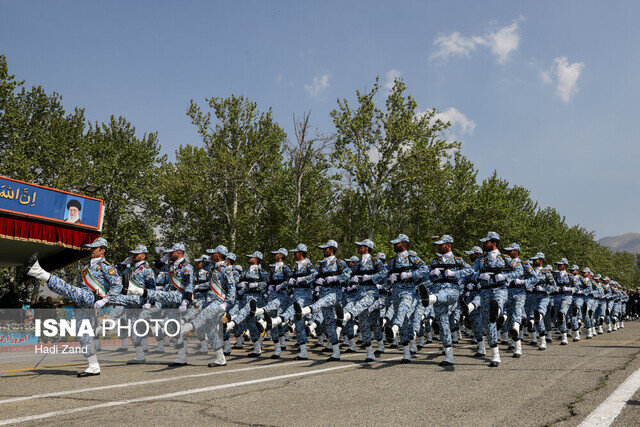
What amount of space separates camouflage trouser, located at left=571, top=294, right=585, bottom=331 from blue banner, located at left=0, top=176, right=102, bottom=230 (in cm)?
1789

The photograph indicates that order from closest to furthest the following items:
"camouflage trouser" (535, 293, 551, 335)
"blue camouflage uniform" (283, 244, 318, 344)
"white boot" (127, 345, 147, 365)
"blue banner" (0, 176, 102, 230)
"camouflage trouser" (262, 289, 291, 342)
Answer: "white boot" (127, 345, 147, 365)
"blue camouflage uniform" (283, 244, 318, 344)
"camouflage trouser" (262, 289, 291, 342)
"camouflage trouser" (535, 293, 551, 335)
"blue banner" (0, 176, 102, 230)

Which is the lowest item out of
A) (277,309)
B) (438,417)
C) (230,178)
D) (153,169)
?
(438,417)

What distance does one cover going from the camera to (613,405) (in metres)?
5.25

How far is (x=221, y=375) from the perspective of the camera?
7.97m

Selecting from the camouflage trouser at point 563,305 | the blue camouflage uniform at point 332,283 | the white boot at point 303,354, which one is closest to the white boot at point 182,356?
the white boot at point 303,354

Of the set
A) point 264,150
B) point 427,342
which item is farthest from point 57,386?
point 264,150

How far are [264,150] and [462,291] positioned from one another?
26059 mm

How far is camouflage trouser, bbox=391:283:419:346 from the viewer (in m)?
8.98

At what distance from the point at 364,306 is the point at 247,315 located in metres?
2.96

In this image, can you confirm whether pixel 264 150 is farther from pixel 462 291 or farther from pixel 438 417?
pixel 438 417

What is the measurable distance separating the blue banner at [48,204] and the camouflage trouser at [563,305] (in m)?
17.3

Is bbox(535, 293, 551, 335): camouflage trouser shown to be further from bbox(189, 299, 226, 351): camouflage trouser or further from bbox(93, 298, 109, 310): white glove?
bbox(93, 298, 109, 310): white glove

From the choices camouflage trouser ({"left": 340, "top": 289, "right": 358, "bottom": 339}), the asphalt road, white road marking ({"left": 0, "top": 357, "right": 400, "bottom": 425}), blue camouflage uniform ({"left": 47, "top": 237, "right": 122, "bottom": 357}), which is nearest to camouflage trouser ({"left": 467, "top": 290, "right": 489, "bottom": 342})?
the asphalt road

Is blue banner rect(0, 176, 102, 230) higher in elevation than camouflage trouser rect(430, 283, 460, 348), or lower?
higher
